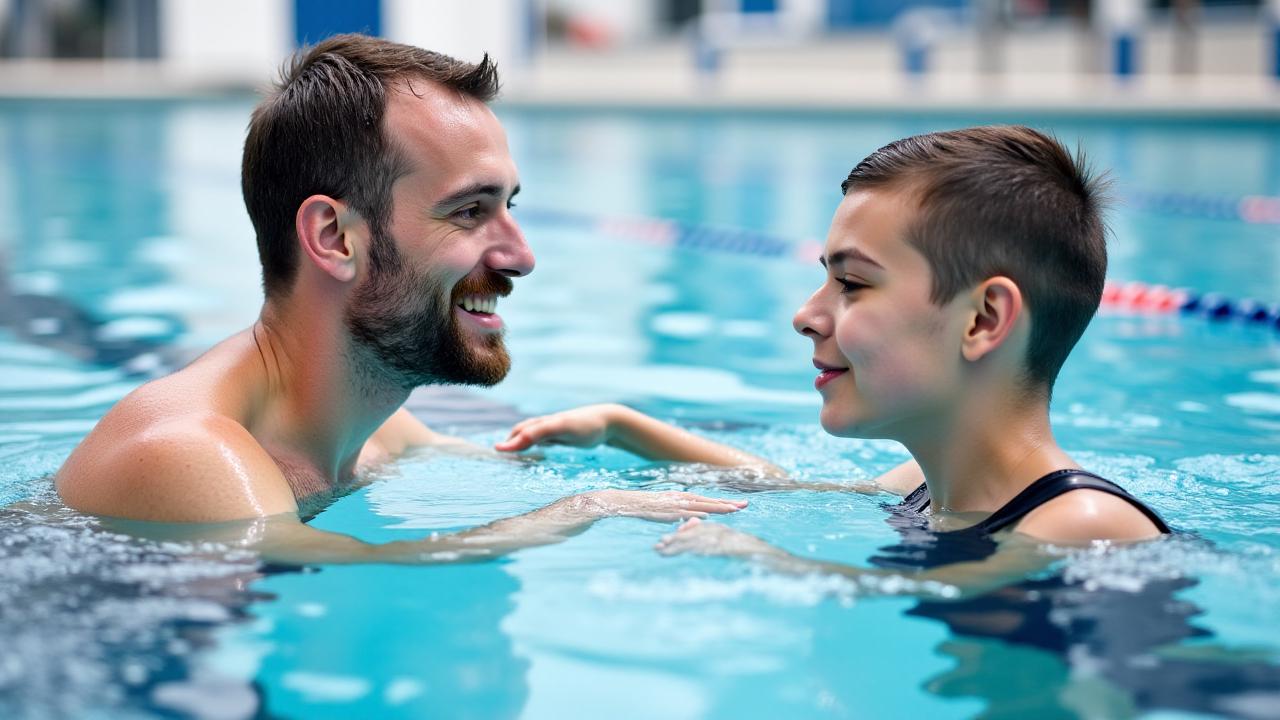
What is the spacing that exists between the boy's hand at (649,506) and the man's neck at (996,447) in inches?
17.6

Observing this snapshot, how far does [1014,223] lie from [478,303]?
1179mm

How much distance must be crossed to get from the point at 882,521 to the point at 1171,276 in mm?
5413

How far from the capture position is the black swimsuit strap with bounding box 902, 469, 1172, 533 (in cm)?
276

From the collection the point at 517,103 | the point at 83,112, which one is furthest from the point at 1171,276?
the point at 83,112

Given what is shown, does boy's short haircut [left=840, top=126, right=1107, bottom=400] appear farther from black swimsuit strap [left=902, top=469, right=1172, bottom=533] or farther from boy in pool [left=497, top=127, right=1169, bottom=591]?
black swimsuit strap [left=902, top=469, right=1172, bottom=533]

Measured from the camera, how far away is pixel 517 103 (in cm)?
2259

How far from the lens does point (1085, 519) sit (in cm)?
272

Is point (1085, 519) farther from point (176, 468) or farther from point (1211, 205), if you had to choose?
point (1211, 205)

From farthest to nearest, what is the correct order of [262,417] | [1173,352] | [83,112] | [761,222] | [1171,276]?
[83,112], [761,222], [1171,276], [1173,352], [262,417]

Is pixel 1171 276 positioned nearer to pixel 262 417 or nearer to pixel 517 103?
pixel 262 417

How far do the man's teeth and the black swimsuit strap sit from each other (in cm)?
117

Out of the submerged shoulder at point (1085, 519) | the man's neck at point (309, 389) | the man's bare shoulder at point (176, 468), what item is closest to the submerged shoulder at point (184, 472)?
the man's bare shoulder at point (176, 468)

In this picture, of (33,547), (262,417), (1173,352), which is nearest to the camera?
(33,547)

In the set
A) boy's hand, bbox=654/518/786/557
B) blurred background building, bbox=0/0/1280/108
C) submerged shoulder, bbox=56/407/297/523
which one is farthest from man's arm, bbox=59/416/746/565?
blurred background building, bbox=0/0/1280/108
